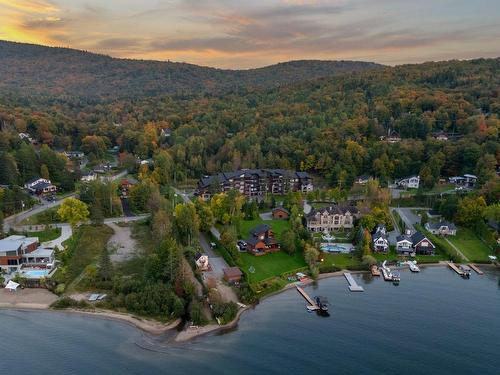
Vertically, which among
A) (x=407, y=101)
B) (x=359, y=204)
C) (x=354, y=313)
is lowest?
(x=354, y=313)

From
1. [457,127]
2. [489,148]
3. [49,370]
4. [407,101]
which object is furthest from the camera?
[407,101]

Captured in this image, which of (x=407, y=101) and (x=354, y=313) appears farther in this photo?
(x=407, y=101)

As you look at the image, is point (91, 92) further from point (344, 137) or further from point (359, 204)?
point (359, 204)

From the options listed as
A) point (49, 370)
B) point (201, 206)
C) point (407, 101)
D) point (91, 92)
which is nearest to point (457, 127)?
point (407, 101)

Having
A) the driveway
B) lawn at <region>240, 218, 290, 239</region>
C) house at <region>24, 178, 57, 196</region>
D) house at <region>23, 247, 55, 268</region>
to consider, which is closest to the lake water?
house at <region>23, 247, 55, 268</region>

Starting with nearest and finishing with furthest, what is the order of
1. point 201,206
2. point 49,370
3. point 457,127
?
point 49,370, point 201,206, point 457,127

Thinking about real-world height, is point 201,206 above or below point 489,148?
below

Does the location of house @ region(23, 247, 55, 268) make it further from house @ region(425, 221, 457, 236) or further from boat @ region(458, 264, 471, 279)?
house @ region(425, 221, 457, 236)

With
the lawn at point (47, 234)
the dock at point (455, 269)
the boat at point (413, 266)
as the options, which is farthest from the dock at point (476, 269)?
the lawn at point (47, 234)
